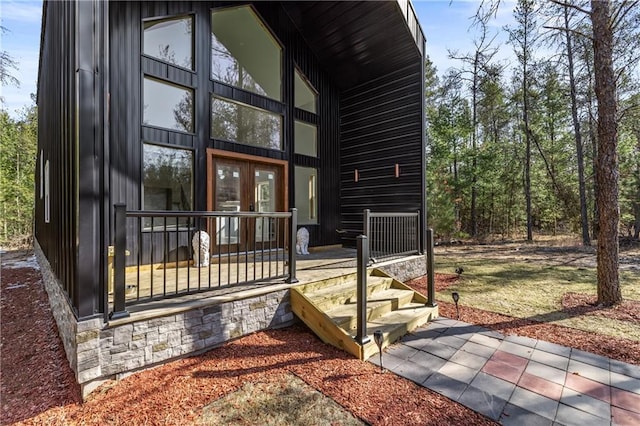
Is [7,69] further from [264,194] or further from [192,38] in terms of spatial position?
[264,194]

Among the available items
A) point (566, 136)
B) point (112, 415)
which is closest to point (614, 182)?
point (112, 415)

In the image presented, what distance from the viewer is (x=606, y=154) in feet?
12.7

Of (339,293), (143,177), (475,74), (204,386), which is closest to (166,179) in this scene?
(143,177)

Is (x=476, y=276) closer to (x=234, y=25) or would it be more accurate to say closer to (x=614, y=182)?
(x=614, y=182)

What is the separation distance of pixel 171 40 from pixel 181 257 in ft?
11.7

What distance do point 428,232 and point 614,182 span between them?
102 inches

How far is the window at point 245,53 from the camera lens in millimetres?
5391

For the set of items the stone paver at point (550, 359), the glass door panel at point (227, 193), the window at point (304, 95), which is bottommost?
the stone paver at point (550, 359)

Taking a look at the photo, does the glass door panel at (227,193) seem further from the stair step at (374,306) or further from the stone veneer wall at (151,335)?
the stair step at (374,306)

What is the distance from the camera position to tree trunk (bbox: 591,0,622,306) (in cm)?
382

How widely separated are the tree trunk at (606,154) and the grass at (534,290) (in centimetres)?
70

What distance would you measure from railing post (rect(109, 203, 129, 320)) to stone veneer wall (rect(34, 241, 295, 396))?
0.10m

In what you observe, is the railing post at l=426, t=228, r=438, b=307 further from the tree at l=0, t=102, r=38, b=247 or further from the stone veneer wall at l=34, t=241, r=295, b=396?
the tree at l=0, t=102, r=38, b=247

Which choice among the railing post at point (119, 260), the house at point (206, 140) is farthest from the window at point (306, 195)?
the railing post at point (119, 260)
